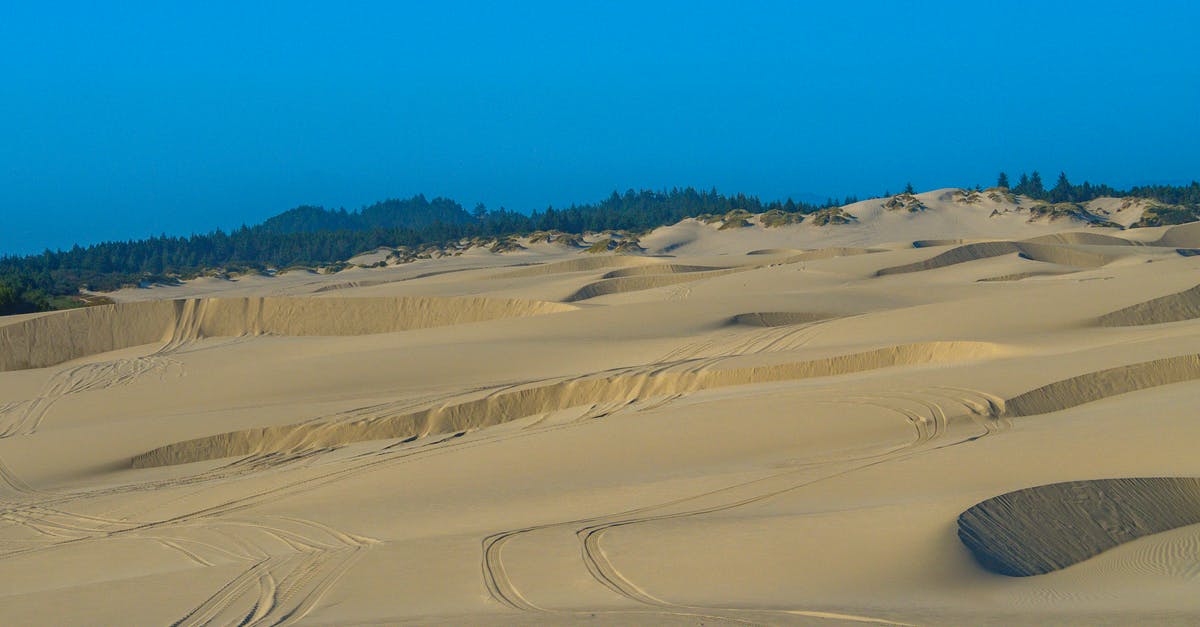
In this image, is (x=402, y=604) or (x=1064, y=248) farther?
(x=1064, y=248)

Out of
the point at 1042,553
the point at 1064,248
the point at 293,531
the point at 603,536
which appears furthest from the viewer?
the point at 1064,248

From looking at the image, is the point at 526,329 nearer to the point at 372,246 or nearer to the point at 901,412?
the point at 901,412

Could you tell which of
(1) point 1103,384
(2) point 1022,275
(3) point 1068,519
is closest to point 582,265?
(2) point 1022,275

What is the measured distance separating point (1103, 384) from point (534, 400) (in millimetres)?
6531

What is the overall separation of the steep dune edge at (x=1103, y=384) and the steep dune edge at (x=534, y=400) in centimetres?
269

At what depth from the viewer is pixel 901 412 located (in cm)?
1184

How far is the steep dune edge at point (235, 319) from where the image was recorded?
25.0m

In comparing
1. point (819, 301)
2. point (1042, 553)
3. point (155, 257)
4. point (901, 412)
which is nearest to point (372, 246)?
point (155, 257)

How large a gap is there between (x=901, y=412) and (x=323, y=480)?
554cm

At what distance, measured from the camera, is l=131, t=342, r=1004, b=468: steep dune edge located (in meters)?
14.2

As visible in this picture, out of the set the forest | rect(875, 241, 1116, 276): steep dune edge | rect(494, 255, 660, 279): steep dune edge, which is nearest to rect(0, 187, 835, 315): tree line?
the forest

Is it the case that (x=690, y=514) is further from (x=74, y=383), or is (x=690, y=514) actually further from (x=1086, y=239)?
(x=1086, y=239)

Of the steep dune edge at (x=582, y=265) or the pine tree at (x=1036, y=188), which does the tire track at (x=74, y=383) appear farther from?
the pine tree at (x=1036, y=188)

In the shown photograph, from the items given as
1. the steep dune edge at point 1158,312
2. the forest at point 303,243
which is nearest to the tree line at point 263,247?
the forest at point 303,243
